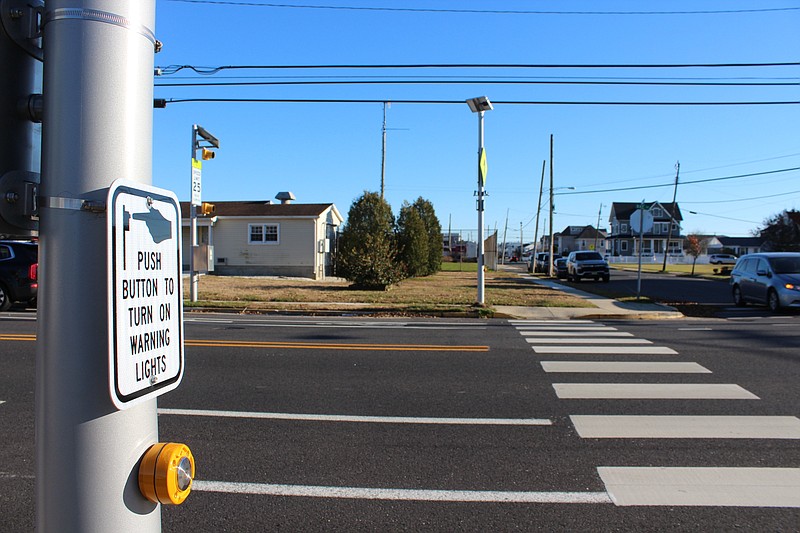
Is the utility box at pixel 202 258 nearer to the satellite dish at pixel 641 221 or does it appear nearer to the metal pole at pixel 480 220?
the metal pole at pixel 480 220

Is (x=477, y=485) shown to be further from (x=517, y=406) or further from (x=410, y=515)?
(x=517, y=406)

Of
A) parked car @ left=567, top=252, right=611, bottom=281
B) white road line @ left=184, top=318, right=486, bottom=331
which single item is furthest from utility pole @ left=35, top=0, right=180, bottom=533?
parked car @ left=567, top=252, right=611, bottom=281

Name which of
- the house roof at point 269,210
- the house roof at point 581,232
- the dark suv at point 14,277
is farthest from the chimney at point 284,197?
the house roof at point 581,232

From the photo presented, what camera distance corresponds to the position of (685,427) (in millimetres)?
5762

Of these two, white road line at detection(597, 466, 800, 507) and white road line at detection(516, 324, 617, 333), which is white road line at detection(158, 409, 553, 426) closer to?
white road line at detection(597, 466, 800, 507)

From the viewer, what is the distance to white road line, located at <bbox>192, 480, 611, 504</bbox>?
4164mm

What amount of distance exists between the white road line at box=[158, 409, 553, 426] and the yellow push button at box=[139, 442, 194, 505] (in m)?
4.15

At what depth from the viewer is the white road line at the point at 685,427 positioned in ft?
18.1

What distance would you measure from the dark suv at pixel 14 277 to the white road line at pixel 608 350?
12672 mm

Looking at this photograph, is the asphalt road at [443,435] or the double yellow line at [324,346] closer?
the asphalt road at [443,435]

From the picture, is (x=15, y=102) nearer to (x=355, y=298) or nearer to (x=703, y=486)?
(x=703, y=486)

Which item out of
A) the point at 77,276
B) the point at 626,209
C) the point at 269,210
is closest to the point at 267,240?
the point at 269,210

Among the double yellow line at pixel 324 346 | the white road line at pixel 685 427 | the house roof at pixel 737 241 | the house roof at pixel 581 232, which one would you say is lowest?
the white road line at pixel 685 427

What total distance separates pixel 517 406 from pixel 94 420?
211 inches
